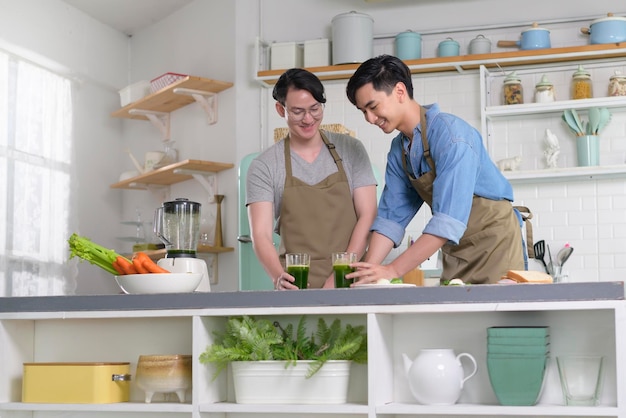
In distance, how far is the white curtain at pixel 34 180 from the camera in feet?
A: 18.2

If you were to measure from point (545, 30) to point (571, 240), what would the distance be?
3.99 ft

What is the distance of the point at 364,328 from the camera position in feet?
8.45

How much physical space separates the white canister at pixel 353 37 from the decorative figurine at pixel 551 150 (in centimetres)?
116

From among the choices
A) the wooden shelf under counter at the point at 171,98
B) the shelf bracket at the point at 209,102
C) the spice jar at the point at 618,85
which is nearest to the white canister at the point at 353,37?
the wooden shelf under counter at the point at 171,98

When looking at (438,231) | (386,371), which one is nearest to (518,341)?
(386,371)

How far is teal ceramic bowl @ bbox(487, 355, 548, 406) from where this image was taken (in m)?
2.31

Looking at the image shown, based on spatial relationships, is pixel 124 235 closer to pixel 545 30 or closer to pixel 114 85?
pixel 114 85

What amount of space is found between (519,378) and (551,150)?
3.20 meters

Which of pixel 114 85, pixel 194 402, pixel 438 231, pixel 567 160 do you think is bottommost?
pixel 194 402

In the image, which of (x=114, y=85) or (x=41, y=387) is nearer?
(x=41, y=387)

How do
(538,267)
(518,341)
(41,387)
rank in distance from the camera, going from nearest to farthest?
(518,341) < (41,387) < (538,267)

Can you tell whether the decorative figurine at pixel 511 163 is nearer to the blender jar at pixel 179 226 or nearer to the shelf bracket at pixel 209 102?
the shelf bracket at pixel 209 102

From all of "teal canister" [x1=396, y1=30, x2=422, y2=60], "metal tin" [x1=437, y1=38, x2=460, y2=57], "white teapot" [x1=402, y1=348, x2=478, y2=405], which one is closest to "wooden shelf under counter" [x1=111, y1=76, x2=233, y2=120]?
"teal canister" [x1=396, y1=30, x2=422, y2=60]

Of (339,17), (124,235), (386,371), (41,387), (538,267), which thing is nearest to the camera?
(386,371)
